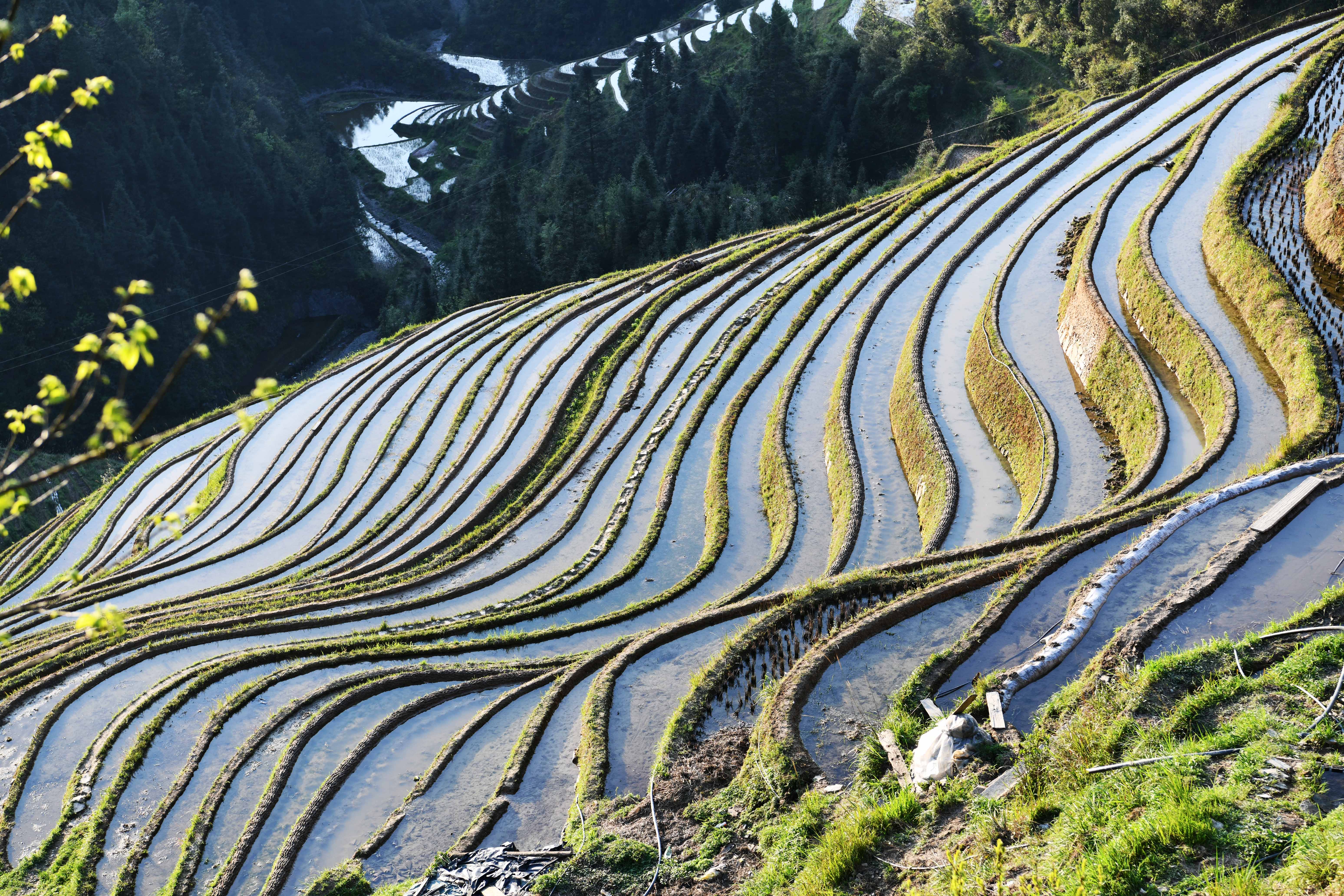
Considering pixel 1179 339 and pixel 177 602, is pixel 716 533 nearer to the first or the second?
pixel 1179 339

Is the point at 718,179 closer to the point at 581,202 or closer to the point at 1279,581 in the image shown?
the point at 581,202

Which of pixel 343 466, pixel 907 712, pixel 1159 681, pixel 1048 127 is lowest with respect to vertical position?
pixel 907 712

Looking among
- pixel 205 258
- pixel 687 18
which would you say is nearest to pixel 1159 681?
pixel 205 258

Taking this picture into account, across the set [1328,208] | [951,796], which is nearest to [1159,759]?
[951,796]

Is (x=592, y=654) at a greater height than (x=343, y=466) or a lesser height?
lesser

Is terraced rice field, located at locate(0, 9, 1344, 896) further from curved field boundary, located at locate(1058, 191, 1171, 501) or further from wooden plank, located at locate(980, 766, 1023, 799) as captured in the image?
wooden plank, located at locate(980, 766, 1023, 799)

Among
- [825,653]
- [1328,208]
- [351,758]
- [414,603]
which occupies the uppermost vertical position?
[1328,208]
